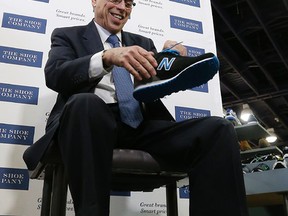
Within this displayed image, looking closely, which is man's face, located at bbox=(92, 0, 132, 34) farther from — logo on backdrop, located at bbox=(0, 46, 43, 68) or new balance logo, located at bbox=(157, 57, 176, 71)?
logo on backdrop, located at bbox=(0, 46, 43, 68)

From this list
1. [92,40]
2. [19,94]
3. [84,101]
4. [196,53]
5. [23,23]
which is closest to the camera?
[84,101]

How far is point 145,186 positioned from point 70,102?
0.53 metres

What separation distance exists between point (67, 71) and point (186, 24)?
1409 mm

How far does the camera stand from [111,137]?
0.93 m

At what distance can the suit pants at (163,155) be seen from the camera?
2.77 feet

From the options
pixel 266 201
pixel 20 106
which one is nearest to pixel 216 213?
pixel 20 106

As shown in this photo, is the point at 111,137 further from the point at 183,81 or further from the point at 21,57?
the point at 21,57

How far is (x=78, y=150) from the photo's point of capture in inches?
34.1

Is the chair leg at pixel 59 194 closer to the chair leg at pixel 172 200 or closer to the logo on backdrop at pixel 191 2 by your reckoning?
the chair leg at pixel 172 200

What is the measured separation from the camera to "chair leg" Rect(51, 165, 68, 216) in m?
0.99

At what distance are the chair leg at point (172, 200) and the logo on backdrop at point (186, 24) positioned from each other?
4.03 feet

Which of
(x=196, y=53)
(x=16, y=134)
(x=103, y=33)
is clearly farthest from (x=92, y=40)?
(x=196, y=53)

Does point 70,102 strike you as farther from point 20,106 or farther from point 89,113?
point 20,106

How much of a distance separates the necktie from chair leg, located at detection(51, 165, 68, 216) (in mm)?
240
